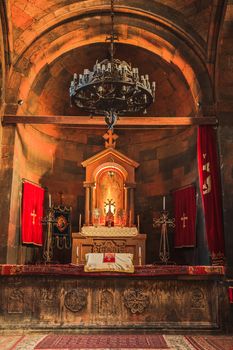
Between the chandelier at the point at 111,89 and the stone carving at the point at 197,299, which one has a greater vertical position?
the chandelier at the point at 111,89

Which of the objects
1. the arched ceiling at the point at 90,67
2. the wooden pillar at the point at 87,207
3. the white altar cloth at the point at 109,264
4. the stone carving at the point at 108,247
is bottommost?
the white altar cloth at the point at 109,264

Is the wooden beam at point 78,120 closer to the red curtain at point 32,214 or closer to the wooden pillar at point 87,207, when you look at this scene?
the red curtain at point 32,214

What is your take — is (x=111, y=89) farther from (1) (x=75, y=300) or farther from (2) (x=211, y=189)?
(2) (x=211, y=189)

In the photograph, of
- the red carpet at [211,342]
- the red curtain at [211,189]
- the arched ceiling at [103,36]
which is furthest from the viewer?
the arched ceiling at [103,36]

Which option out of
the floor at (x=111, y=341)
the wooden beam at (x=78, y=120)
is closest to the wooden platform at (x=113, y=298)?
the floor at (x=111, y=341)

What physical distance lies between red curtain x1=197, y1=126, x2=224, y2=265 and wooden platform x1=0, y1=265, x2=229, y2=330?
2.20 metres

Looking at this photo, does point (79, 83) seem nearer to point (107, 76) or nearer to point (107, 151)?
point (107, 76)

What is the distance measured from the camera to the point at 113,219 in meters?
12.4

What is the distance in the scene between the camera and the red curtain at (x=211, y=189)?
10125mm

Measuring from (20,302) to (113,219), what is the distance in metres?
5.05

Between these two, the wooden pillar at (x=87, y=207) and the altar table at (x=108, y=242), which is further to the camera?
the wooden pillar at (x=87, y=207)

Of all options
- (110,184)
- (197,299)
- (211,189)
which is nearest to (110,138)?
(110,184)

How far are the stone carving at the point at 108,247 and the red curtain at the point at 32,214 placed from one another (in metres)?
1.75

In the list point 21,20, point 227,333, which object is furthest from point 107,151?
point 227,333
